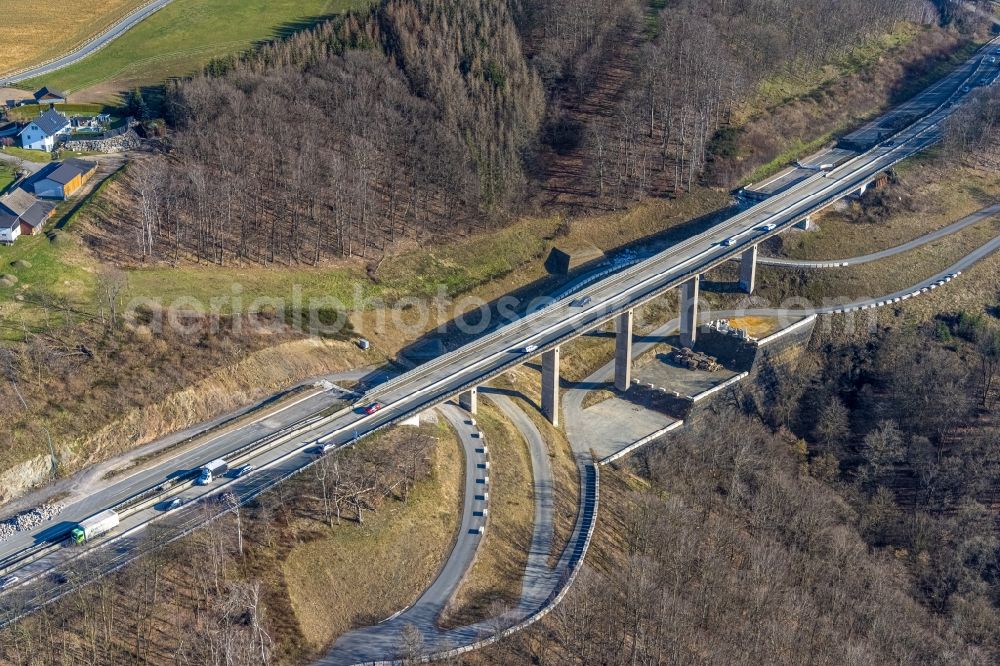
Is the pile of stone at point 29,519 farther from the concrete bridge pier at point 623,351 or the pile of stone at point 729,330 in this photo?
the pile of stone at point 729,330

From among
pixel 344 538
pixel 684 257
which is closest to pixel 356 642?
pixel 344 538

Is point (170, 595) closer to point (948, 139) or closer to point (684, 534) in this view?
point (684, 534)

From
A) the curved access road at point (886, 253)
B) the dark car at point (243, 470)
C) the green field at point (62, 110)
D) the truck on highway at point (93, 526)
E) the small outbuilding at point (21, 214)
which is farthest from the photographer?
the green field at point (62, 110)

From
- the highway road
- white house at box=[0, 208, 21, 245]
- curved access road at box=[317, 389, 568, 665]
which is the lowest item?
curved access road at box=[317, 389, 568, 665]

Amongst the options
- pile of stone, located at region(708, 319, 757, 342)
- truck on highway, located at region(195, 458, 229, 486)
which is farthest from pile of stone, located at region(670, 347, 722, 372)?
truck on highway, located at region(195, 458, 229, 486)

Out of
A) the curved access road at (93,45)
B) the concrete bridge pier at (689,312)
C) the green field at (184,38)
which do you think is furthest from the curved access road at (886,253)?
the curved access road at (93,45)

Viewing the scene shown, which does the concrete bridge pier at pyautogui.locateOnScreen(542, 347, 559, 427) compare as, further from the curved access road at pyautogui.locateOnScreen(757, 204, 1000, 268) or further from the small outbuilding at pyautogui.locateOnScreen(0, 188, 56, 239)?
the small outbuilding at pyautogui.locateOnScreen(0, 188, 56, 239)
